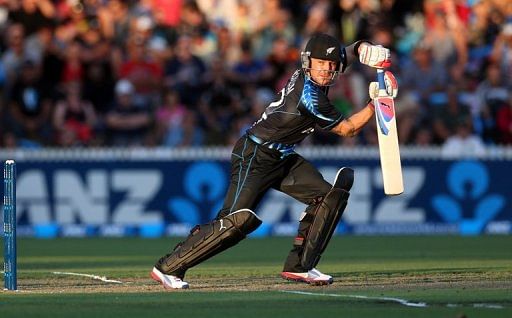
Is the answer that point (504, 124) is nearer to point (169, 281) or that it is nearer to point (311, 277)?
point (311, 277)

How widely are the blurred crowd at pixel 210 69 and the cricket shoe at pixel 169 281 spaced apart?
936cm

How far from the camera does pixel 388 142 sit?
980cm

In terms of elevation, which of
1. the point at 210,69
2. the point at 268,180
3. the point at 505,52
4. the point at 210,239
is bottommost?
the point at 210,239

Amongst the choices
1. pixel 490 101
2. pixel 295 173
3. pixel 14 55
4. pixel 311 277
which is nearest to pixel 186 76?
pixel 14 55

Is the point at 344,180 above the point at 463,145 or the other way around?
the other way around

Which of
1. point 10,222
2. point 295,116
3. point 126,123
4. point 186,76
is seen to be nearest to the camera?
point 10,222

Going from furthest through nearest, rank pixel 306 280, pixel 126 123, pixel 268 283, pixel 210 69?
pixel 210 69
pixel 126 123
pixel 268 283
pixel 306 280

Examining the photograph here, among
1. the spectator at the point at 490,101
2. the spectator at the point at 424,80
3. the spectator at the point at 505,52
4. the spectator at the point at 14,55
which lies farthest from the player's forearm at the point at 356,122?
the spectator at the point at 505,52

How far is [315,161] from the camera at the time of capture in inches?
742

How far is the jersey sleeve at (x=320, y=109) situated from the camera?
9727mm

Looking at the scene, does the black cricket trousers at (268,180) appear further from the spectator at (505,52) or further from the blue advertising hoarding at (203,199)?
the spectator at (505,52)

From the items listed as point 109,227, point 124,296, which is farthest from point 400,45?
point 124,296

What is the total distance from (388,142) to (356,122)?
36 cm

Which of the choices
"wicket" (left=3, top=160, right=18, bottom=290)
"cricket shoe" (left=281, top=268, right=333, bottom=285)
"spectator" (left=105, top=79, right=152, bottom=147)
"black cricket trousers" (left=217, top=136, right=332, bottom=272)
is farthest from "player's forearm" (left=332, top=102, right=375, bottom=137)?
"spectator" (left=105, top=79, right=152, bottom=147)
